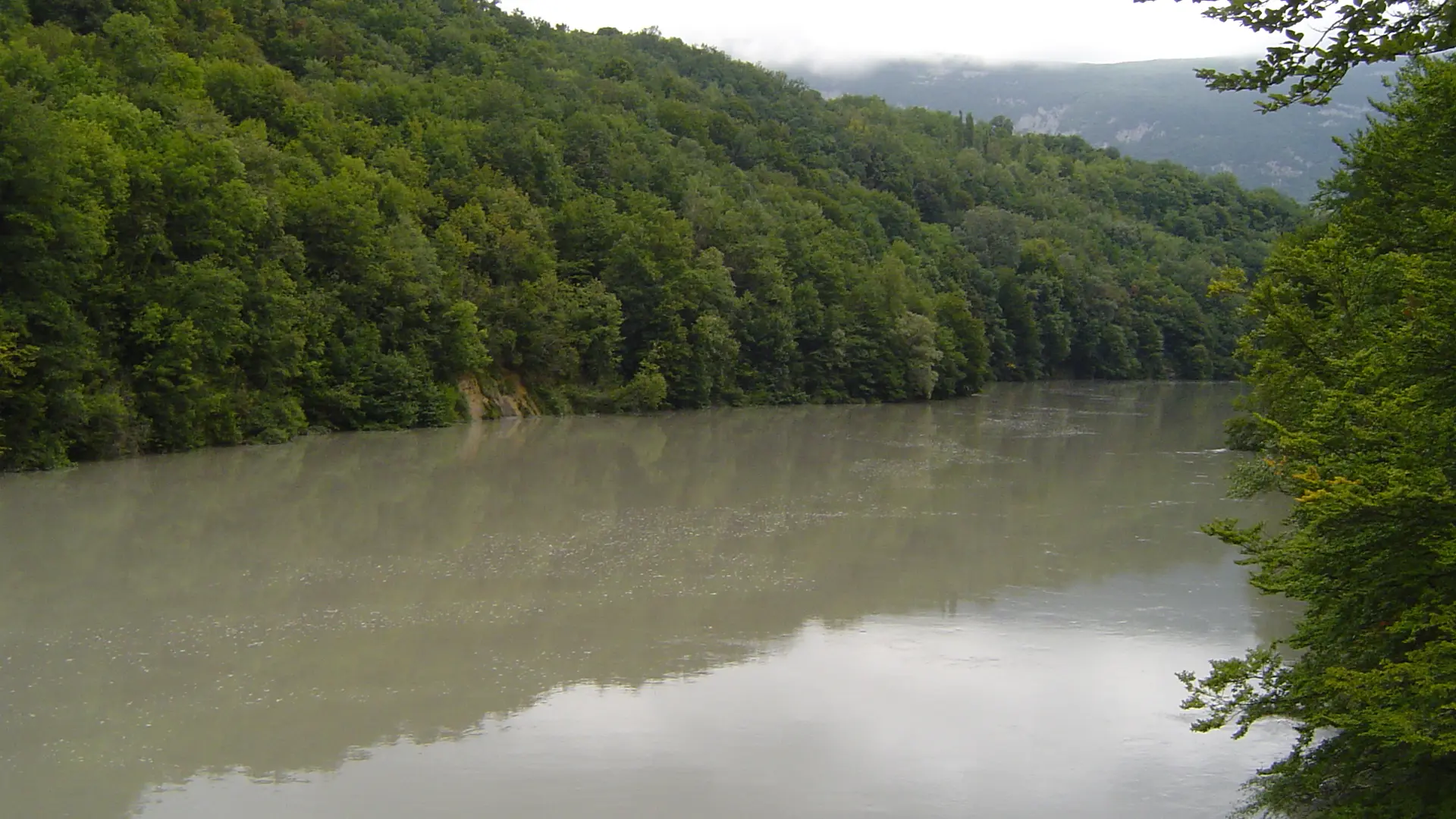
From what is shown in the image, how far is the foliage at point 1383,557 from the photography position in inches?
356

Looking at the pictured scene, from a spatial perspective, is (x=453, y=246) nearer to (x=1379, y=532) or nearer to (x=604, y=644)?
(x=604, y=644)

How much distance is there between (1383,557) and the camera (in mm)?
9570

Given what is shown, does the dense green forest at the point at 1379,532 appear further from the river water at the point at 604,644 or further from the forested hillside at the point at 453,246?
the forested hillside at the point at 453,246

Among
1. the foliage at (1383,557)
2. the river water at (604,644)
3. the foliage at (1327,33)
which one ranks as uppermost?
the foliage at (1327,33)

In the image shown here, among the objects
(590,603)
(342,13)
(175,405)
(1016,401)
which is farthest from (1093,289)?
(590,603)

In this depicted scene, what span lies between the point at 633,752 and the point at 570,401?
4511 cm

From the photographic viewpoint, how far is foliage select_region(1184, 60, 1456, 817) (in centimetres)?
905

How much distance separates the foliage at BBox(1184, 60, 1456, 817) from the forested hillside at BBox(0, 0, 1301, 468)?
32.7 feet

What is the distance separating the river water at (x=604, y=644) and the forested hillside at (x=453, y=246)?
4.74 metres

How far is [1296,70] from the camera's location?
771cm

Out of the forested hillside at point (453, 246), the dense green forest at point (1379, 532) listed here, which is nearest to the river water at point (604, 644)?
the dense green forest at point (1379, 532)

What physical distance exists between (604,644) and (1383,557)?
9977 mm

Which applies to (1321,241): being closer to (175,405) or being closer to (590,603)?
(590,603)

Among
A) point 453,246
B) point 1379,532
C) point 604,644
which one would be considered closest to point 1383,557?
point 1379,532
